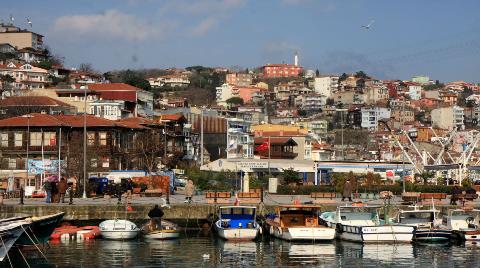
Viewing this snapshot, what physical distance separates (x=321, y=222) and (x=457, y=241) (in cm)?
791

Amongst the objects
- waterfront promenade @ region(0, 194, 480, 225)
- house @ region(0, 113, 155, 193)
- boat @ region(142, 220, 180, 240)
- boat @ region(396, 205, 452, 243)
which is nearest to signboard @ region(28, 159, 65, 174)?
house @ region(0, 113, 155, 193)

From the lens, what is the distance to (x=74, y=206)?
165 feet

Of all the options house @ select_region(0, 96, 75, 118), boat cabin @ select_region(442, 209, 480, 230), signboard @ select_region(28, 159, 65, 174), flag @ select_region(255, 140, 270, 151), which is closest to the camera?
boat cabin @ select_region(442, 209, 480, 230)

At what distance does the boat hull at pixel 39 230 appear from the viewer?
3747 centimetres

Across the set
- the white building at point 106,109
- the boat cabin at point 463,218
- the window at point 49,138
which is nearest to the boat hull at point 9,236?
the boat cabin at point 463,218

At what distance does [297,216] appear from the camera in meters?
47.6

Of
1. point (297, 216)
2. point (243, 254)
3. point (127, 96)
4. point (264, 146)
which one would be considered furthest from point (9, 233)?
point (264, 146)

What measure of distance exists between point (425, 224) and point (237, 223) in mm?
10496

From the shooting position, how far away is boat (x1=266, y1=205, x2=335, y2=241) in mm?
44406

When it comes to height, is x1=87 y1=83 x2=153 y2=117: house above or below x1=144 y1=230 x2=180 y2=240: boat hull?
above

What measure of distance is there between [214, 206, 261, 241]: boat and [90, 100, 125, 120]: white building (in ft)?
180

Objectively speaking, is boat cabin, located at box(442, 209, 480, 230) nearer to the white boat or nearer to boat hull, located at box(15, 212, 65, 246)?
the white boat

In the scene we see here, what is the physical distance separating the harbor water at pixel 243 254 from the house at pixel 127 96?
6509 cm

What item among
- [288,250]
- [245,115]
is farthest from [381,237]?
[245,115]
